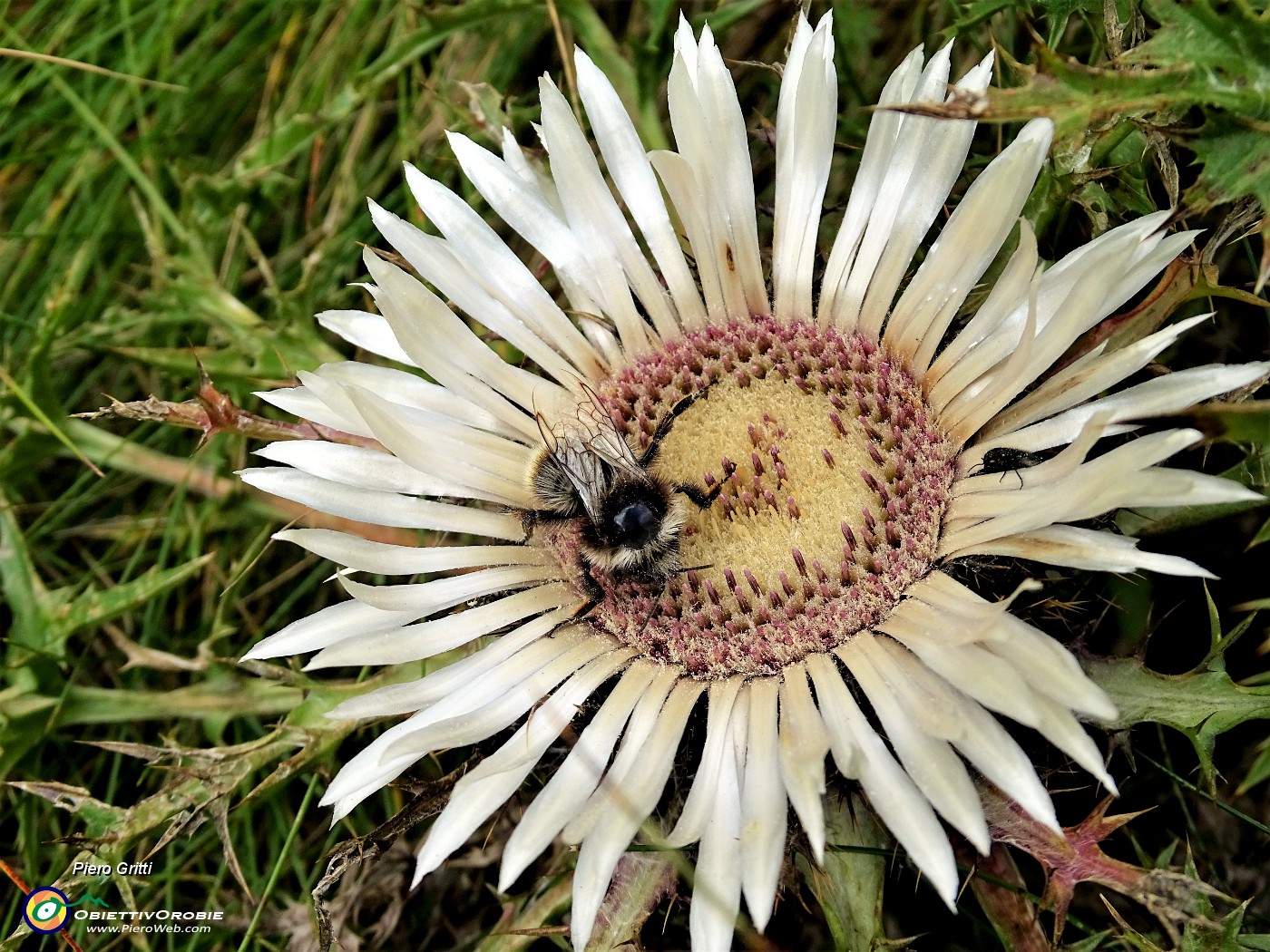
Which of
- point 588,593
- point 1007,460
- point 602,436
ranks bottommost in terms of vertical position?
point 588,593

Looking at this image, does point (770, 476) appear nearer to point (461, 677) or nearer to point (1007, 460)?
point (1007, 460)

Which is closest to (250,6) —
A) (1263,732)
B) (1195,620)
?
(1195,620)

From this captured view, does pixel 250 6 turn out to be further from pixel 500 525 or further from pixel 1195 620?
pixel 1195 620

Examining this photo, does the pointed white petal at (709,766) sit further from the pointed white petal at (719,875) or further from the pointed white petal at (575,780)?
the pointed white petal at (575,780)

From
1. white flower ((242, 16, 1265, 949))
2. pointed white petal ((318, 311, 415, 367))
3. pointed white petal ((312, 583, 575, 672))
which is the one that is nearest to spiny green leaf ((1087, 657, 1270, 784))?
white flower ((242, 16, 1265, 949))

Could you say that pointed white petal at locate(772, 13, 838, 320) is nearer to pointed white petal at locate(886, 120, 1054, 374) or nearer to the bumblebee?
pointed white petal at locate(886, 120, 1054, 374)

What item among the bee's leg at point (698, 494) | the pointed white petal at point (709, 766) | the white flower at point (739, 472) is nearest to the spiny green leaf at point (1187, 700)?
the white flower at point (739, 472)

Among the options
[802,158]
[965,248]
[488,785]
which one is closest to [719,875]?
[488,785]
